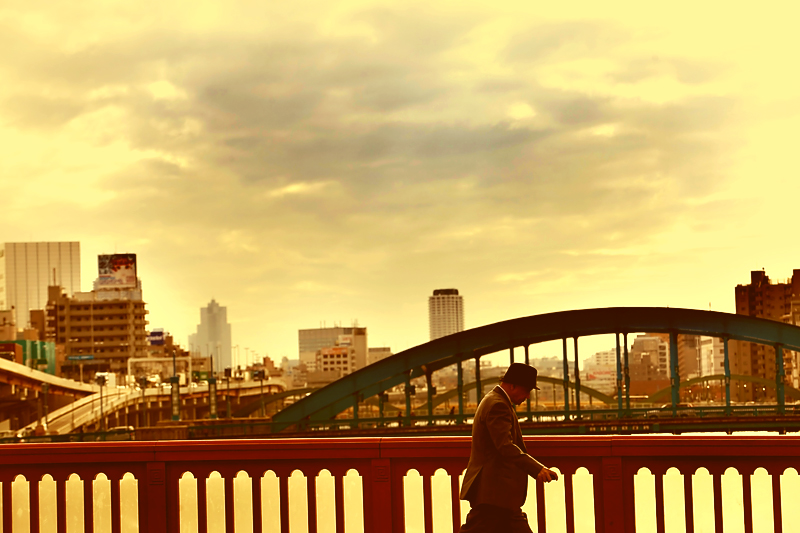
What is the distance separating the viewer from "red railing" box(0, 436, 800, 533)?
6.67 m

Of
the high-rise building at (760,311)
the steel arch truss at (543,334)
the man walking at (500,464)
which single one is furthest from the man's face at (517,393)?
the high-rise building at (760,311)

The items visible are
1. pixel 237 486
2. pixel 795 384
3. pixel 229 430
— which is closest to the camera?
pixel 237 486

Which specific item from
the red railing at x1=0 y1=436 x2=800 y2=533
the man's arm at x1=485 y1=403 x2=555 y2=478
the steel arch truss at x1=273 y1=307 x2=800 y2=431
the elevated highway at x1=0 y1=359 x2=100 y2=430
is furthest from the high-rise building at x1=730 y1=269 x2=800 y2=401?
the man's arm at x1=485 y1=403 x2=555 y2=478

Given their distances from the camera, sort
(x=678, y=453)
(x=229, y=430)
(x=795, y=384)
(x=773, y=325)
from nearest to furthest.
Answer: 1. (x=678, y=453)
2. (x=773, y=325)
3. (x=229, y=430)
4. (x=795, y=384)

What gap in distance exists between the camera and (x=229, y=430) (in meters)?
66.8

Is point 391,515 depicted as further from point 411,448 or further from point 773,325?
point 773,325

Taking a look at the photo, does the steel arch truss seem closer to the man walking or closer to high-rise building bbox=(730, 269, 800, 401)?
the man walking

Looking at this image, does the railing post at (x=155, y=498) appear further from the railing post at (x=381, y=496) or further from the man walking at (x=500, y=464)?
the man walking at (x=500, y=464)

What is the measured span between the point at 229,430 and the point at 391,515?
6173cm

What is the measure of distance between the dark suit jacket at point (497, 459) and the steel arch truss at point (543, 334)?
173 ft

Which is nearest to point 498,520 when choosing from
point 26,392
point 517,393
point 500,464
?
point 500,464

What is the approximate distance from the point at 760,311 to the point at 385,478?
188051 millimetres

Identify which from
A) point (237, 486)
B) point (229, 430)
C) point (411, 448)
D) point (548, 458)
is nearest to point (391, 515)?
point (411, 448)

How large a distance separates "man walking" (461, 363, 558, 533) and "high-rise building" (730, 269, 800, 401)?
145m
